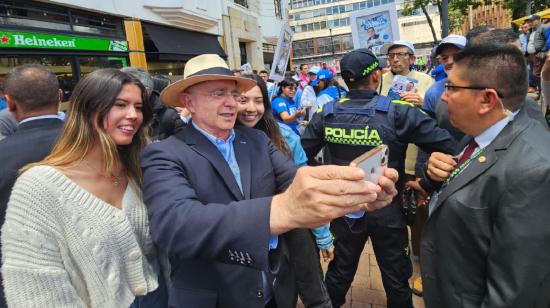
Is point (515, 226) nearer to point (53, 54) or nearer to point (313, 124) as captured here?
point (313, 124)

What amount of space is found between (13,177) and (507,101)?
8.69 ft

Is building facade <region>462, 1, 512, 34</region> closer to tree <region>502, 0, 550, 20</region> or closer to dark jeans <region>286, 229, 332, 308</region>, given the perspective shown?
tree <region>502, 0, 550, 20</region>

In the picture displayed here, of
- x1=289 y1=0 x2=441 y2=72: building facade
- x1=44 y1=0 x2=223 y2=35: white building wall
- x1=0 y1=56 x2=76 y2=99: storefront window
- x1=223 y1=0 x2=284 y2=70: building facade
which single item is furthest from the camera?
x1=289 y1=0 x2=441 y2=72: building facade

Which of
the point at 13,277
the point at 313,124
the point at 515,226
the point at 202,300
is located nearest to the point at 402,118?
the point at 313,124

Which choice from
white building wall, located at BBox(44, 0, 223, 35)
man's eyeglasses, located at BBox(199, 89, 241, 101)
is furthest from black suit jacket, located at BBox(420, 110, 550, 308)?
white building wall, located at BBox(44, 0, 223, 35)

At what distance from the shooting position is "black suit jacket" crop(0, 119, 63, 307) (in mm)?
1963

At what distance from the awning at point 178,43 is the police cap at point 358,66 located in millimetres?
10310

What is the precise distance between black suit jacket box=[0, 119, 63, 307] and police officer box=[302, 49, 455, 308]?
1.98m

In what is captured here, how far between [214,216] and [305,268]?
96cm

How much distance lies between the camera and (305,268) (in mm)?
1845

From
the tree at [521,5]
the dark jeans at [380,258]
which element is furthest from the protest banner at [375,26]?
the tree at [521,5]

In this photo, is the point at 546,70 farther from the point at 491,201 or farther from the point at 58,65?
the point at 58,65

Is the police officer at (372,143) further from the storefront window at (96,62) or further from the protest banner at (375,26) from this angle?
the storefront window at (96,62)

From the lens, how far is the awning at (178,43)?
11875mm
